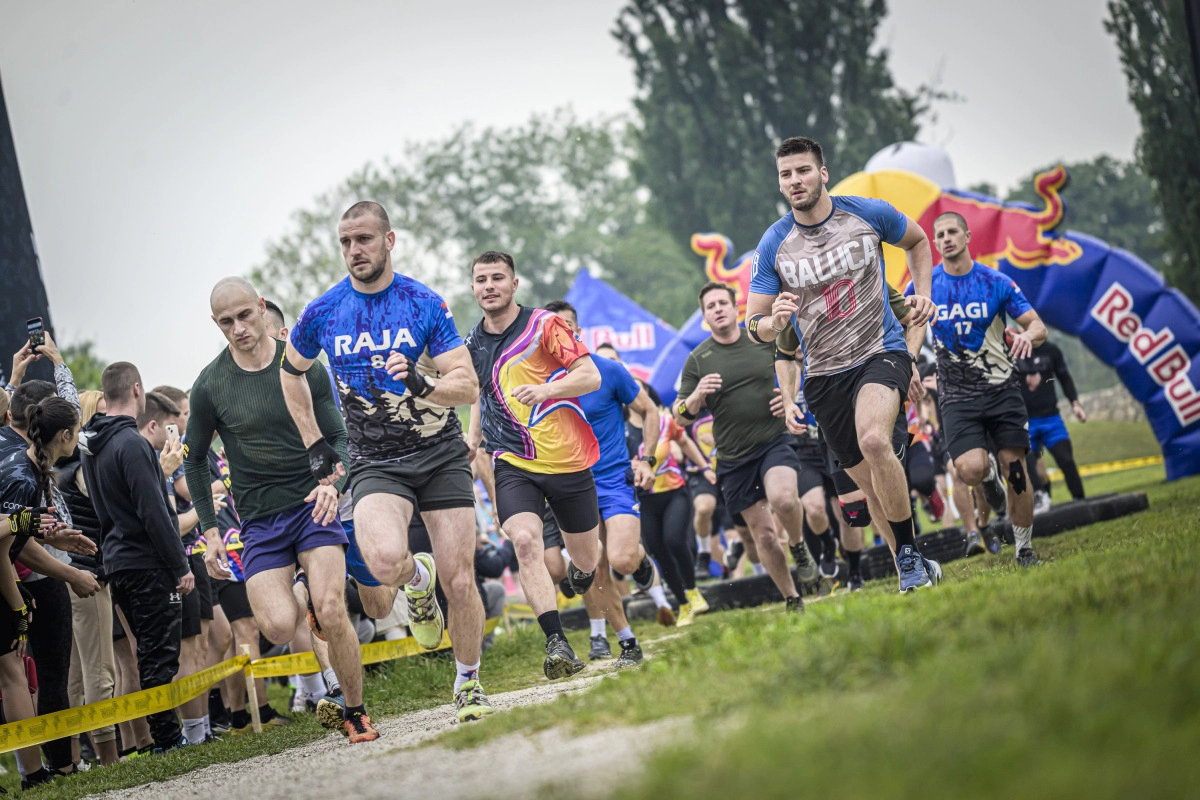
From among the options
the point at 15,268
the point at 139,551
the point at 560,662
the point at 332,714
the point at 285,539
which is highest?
the point at 15,268

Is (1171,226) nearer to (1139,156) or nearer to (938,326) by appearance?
(1139,156)

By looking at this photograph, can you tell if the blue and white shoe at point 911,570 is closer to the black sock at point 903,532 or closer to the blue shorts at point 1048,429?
the black sock at point 903,532

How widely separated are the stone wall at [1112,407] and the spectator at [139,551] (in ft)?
105

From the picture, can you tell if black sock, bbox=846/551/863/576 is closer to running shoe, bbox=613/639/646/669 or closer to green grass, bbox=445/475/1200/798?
running shoe, bbox=613/639/646/669

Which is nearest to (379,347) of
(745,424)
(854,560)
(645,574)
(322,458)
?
(322,458)

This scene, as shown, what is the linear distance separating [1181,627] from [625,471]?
5.58 metres

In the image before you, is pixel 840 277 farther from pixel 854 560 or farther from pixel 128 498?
pixel 128 498

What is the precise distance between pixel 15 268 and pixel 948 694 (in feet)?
32.5

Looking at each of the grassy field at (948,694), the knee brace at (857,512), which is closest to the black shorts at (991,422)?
the knee brace at (857,512)

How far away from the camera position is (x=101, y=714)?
7.58m

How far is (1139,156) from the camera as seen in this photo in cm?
2780

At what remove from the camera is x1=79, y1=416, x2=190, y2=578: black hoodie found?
25.3ft

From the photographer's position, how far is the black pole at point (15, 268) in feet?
33.6

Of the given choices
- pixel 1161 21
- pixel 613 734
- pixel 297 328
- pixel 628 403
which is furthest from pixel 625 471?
pixel 1161 21
